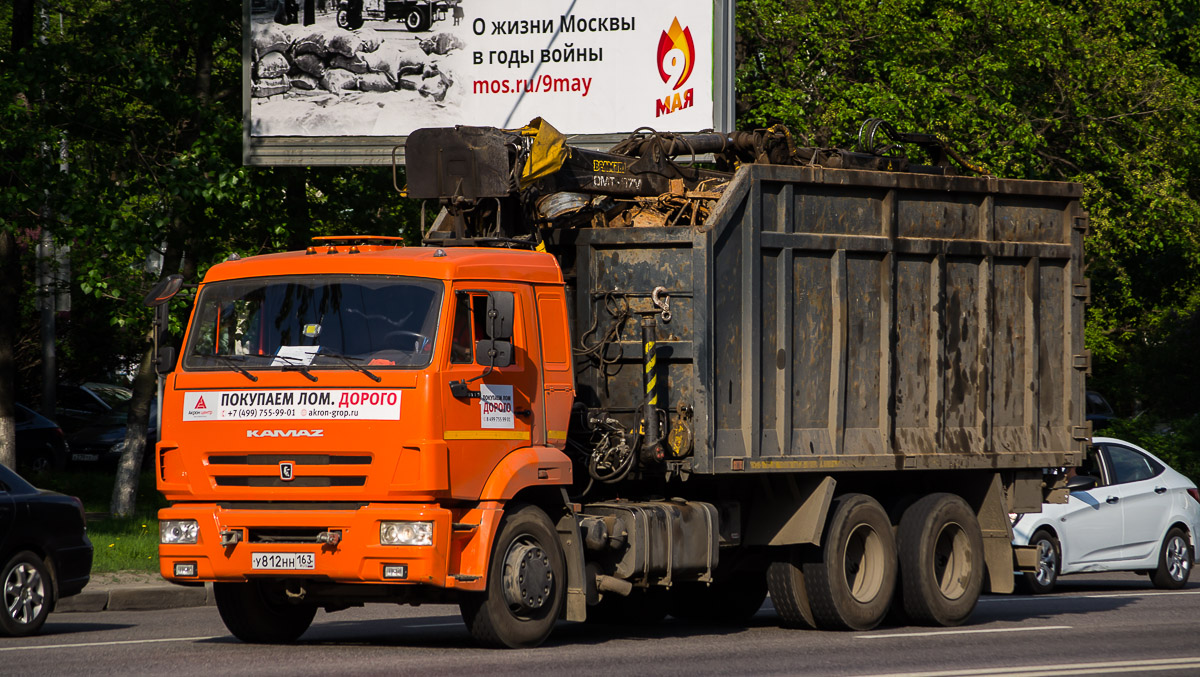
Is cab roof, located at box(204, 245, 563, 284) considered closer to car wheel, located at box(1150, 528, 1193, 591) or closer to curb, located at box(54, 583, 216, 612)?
curb, located at box(54, 583, 216, 612)

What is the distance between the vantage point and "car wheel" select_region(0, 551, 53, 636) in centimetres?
1226

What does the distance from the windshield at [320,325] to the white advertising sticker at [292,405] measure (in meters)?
0.19

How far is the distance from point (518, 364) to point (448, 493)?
3.69ft

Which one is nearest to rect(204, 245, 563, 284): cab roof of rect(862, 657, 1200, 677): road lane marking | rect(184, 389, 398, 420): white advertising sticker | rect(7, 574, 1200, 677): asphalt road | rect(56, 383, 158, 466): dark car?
rect(184, 389, 398, 420): white advertising sticker

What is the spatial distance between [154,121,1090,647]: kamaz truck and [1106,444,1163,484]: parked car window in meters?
3.77

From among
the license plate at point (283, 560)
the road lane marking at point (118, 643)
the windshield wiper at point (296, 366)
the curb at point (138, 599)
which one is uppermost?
the windshield wiper at point (296, 366)

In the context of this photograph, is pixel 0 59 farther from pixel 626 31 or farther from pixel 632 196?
pixel 632 196

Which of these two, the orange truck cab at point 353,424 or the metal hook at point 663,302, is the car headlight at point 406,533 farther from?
the metal hook at point 663,302

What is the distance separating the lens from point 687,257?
11641 millimetres

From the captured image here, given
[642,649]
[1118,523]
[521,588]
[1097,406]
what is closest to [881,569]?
[642,649]

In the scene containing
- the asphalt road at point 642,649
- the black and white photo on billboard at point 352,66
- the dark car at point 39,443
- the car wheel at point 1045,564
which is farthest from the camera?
the dark car at point 39,443

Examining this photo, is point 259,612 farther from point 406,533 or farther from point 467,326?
point 467,326

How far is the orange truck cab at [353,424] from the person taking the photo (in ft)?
32.9

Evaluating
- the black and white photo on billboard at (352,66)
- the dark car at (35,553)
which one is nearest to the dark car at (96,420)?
the black and white photo on billboard at (352,66)
